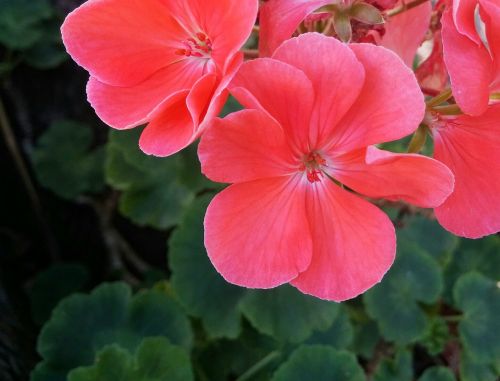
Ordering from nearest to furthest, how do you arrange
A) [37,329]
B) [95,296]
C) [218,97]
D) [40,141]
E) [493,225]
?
[218,97] < [493,225] < [95,296] < [37,329] < [40,141]

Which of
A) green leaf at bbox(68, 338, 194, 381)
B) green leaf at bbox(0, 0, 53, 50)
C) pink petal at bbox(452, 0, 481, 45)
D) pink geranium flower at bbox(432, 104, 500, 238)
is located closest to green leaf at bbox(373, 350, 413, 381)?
green leaf at bbox(68, 338, 194, 381)

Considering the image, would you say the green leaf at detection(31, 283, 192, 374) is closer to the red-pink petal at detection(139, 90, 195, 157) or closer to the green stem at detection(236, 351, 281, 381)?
the green stem at detection(236, 351, 281, 381)

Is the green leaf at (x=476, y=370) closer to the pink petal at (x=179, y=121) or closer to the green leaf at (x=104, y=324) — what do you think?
the green leaf at (x=104, y=324)

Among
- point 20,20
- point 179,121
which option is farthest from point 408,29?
point 20,20

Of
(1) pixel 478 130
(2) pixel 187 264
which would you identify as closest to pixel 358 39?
(1) pixel 478 130

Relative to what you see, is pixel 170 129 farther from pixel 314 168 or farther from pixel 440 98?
pixel 440 98

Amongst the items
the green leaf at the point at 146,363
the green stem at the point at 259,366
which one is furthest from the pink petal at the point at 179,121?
the green stem at the point at 259,366

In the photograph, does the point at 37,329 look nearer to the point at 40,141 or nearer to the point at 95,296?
the point at 95,296
